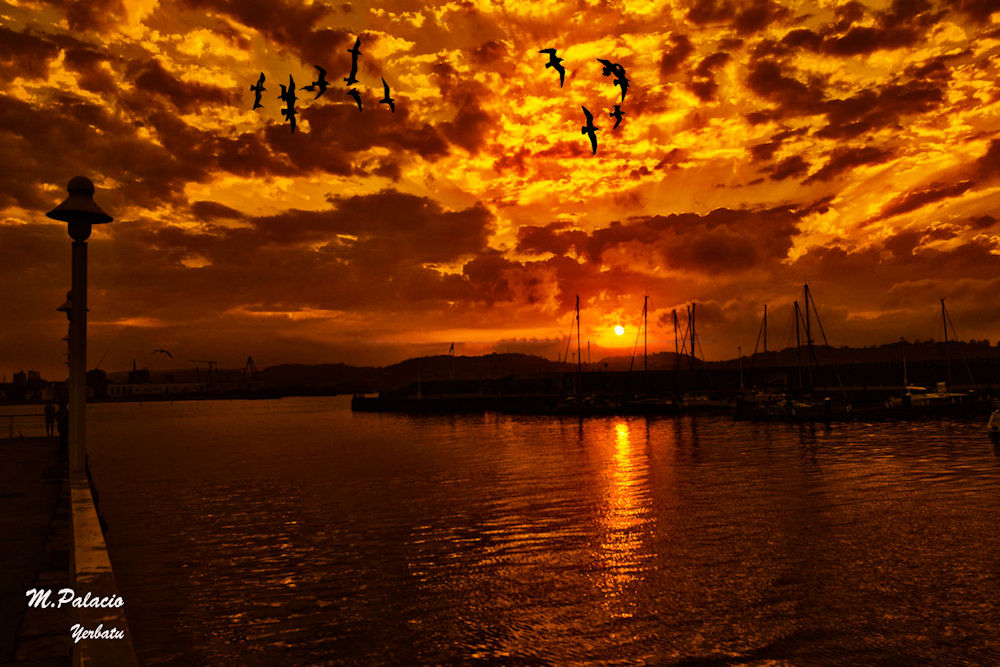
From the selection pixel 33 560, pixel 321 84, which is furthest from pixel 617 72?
pixel 33 560

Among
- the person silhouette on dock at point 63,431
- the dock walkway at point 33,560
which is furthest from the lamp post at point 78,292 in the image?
the person silhouette on dock at point 63,431

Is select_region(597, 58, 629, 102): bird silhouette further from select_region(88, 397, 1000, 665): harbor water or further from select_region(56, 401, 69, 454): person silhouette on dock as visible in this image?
select_region(56, 401, 69, 454): person silhouette on dock

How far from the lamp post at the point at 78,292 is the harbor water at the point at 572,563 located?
156 inches

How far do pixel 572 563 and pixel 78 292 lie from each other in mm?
12946

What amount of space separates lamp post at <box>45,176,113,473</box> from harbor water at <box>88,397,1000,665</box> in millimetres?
3968

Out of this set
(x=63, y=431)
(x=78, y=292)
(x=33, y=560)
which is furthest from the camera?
(x=63, y=431)

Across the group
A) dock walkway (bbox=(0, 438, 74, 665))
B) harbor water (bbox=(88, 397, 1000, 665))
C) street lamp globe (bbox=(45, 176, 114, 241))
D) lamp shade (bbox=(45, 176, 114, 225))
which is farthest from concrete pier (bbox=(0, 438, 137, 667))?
lamp shade (bbox=(45, 176, 114, 225))

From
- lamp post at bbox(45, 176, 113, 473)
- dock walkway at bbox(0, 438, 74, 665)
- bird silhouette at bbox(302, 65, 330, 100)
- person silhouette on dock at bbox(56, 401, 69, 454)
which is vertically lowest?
dock walkway at bbox(0, 438, 74, 665)

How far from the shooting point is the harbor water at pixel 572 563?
13.2m

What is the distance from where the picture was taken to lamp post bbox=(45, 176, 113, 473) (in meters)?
13.8

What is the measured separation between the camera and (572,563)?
62.3 feet

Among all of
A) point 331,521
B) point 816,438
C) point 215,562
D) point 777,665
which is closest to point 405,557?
point 215,562

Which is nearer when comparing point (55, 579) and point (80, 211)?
point (55, 579)

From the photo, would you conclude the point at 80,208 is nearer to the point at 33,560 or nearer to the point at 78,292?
the point at 78,292
